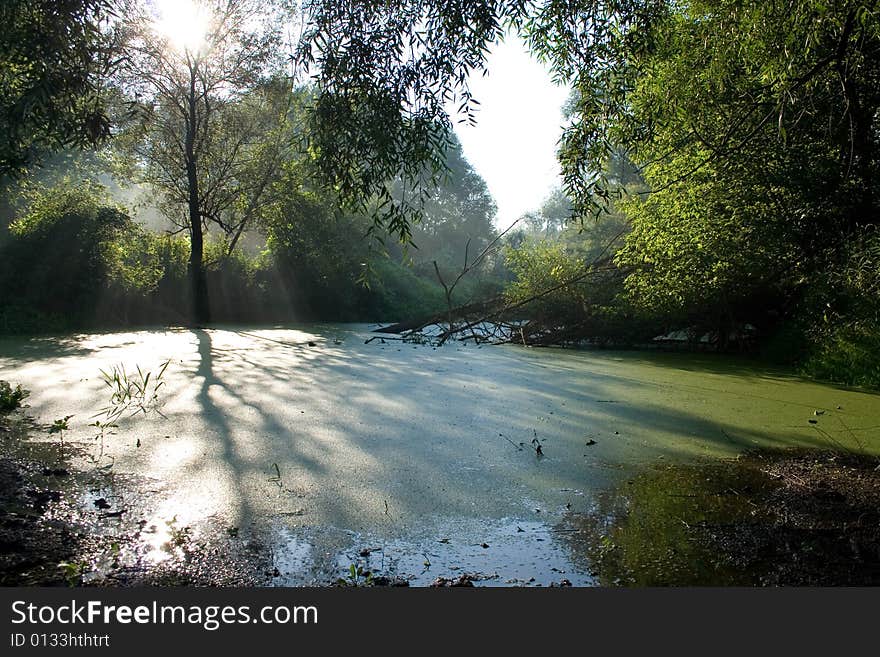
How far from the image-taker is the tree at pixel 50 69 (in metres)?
2.67

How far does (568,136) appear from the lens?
11.1 feet

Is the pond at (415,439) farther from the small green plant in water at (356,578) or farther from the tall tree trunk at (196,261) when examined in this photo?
the tall tree trunk at (196,261)

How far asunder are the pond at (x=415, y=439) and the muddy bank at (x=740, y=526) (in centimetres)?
12

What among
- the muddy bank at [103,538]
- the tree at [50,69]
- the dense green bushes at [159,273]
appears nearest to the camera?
the muddy bank at [103,538]

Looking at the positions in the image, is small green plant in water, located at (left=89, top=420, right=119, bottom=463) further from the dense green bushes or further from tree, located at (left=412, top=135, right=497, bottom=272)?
tree, located at (left=412, top=135, right=497, bottom=272)

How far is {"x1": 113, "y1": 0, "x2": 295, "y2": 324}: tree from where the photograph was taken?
37.4 ft

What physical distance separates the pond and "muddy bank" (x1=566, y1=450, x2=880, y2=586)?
4.8 inches

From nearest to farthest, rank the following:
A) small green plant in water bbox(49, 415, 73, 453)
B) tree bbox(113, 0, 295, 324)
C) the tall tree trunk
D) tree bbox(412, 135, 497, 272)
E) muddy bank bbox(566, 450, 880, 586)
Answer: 1. muddy bank bbox(566, 450, 880, 586)
2. small green plant in water bbox(49, 415, 73, 453)
3. tree bbox(113, 0, 295, 324)
4. the tall tree trunk
5. tree bbox(412, 135, 497, 272)

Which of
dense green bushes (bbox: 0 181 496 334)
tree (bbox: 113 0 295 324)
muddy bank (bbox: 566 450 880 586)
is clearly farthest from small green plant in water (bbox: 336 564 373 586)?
tree (bbox: 113 0 295 324)

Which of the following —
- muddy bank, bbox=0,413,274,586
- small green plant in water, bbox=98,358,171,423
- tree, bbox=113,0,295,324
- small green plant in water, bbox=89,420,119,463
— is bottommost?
muddy bank, bbox=0,413,274,586

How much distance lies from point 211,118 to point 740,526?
12857 millimetres

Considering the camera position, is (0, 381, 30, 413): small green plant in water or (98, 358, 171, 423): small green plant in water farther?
(98, 358, 171, 423): small green plant in water

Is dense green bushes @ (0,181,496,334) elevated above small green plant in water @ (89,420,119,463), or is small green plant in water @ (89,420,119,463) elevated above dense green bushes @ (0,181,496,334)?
dense green bushes @ (0,181,496,334)

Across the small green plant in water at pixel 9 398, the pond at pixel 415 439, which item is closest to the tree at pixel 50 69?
the small green plant in water at pixel 9 398
